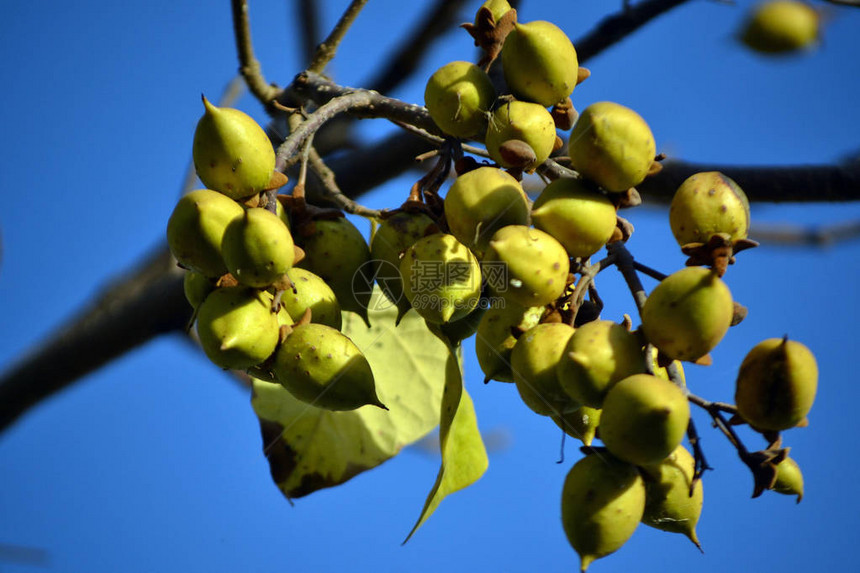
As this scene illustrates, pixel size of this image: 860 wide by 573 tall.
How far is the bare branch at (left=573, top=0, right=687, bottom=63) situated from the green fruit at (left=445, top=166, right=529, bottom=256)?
0.92 m

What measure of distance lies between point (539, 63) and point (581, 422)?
0.52m

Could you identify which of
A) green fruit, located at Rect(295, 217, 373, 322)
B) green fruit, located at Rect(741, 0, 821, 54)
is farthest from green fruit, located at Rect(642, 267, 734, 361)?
green fruit, located at Rect(741, 0, 821, 54)

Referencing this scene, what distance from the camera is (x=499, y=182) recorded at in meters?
1.09

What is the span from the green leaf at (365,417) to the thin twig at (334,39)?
0.48 metres

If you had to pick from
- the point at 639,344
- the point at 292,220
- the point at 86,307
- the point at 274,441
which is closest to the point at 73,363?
the point at 86,307

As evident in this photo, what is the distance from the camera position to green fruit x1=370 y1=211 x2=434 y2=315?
1.25 m

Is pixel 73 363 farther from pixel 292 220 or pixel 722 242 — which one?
pixel 722 242

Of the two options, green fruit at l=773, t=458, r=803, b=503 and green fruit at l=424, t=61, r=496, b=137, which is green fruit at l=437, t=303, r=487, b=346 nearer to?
green fruit at l=424, t=61, r=496, b=137

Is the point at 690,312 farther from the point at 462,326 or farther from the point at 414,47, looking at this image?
the point at 414,47

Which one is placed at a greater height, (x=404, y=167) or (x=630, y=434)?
(x=404, y=167)

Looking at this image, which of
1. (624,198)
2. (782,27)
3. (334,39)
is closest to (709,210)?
(624,198)

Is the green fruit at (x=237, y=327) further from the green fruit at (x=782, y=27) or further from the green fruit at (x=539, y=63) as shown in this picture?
the green fruit at (x=782, y=27)

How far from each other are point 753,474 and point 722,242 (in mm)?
299

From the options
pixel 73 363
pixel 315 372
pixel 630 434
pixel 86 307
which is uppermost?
pixel 86 307
